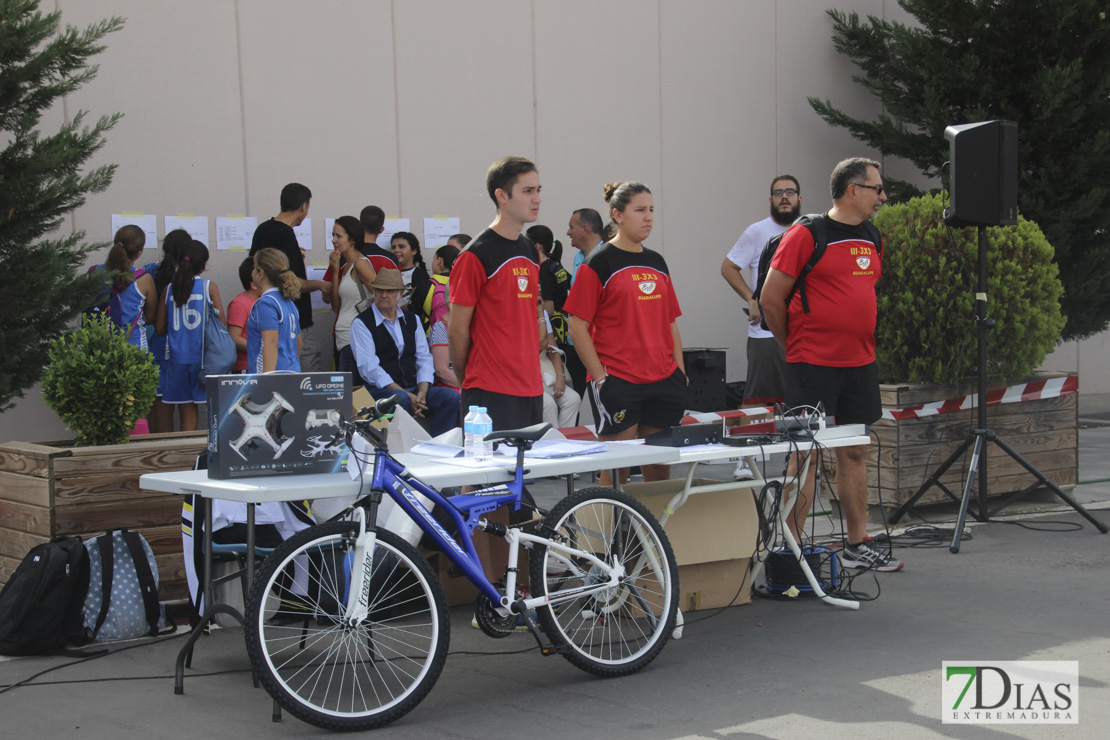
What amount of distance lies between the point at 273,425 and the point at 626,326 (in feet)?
6.91

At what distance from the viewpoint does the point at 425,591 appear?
158 inches

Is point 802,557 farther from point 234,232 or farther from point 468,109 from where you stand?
point 468,109

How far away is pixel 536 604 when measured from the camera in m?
4.29

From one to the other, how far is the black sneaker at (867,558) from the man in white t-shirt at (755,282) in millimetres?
1817

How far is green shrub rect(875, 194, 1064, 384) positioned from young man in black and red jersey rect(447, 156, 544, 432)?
3.11 meters

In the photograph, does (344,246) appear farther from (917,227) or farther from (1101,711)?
(1101,711)

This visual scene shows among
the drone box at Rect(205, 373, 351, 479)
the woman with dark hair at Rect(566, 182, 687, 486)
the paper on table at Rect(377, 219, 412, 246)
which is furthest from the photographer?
the paper on table at Rect(377, 219, 412, 246)

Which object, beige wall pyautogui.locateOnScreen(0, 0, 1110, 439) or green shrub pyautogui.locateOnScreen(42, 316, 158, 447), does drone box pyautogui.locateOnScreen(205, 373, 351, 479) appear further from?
beige wall pyautogui.locateOnScreen(0, 0, 1110, 439)

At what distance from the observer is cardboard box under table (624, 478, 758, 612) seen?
207 inches

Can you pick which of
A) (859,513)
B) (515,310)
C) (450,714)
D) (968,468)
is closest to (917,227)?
(968,468)

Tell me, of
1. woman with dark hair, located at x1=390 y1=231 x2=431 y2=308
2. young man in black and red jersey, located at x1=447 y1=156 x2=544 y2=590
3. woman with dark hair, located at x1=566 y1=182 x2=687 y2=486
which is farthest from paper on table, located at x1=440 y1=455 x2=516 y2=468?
woman with dark hair, located at x1=390 y1=231 x2=431 y2=308

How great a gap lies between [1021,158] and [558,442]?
7858mm

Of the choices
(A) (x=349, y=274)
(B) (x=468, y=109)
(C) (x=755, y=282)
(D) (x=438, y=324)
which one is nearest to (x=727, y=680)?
(C) (x=755, y=282)

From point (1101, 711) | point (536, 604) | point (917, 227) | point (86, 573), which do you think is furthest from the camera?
Answer: point (917, 227)
